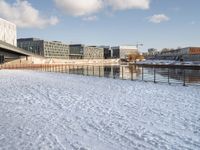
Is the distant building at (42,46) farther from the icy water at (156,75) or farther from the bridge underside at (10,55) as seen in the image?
the icy water at (156,75)

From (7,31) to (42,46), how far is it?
57.8m

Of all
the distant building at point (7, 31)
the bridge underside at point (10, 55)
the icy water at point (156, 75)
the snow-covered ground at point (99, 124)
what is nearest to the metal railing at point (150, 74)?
the icy water at point (156, 75)

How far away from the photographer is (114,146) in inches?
280

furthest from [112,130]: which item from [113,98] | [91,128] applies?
[113,98]

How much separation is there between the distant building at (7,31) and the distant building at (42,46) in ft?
164

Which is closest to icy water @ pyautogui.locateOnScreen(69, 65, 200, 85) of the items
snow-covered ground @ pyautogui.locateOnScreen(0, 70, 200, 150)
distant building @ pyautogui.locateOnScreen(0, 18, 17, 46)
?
snow-covered ground @ pyautogui.locateOnScreen(0, 70, 200, 150)

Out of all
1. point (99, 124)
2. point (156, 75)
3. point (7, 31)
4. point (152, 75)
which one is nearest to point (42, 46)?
point (7, 31)

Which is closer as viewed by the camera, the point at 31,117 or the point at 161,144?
the point at 161,144

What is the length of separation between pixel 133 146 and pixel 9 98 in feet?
31.3

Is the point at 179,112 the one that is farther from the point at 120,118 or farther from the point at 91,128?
the point at 91,128

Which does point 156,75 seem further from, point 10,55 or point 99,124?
point 10,55

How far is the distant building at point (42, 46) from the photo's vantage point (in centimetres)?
16700

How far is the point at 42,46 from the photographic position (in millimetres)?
166375

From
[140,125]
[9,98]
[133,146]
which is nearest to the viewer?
[133,146]
